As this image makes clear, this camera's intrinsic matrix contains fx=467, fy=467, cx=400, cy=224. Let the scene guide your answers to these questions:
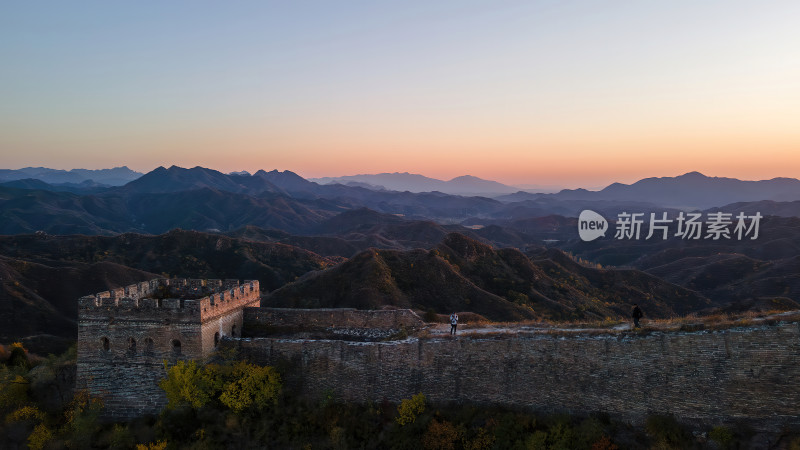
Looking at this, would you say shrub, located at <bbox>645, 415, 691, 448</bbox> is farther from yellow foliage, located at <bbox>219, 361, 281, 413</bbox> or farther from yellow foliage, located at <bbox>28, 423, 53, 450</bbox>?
yellow foliage, located at <bbox>28, 423, 53, 450</bbox>

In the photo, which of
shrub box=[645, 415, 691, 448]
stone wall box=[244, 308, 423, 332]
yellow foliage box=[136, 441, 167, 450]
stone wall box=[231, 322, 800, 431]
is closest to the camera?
stone wall box=[231, 322, 800, 431]

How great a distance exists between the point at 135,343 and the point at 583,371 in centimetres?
1729

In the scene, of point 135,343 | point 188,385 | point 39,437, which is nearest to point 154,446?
point 188,385

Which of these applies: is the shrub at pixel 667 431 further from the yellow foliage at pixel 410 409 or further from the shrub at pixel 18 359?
the shrub at pixel 18 359

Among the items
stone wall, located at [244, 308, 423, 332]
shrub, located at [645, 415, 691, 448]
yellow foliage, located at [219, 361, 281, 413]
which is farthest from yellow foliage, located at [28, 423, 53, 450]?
shrub, located at [645, 415, 691, 448]

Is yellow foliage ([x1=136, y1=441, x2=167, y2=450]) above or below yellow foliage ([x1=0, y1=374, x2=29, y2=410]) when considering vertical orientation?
below

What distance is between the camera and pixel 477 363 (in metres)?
17.6

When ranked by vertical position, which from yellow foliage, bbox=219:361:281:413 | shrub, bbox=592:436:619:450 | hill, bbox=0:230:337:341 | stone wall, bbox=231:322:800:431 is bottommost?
hill, bbox=0:230:337:341

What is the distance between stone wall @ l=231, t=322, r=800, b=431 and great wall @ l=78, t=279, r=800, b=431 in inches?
1.3

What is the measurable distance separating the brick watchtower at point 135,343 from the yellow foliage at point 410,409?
320 inches

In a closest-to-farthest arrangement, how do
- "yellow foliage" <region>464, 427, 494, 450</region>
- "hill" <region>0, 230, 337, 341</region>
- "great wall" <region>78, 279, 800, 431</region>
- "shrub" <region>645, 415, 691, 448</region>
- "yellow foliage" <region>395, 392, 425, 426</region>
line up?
"great wall" <region>78, 279, 800, 431</region> < "shrub" <region>645, 415, 691, 448</region> < "yellow foliage" <region>464, 427, 494, 450</region> < "yellow foliage" <region>395, 392, 425, 426</region> < "hill" <region>0, 230, 337, 341</region>

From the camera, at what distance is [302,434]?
1758cm

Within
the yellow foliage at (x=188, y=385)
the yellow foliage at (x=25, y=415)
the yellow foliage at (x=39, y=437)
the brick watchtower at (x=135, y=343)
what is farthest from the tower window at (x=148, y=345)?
the yellow foliage at (x=25, y=415)

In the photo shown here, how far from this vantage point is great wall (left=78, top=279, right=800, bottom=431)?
14.5 metres
